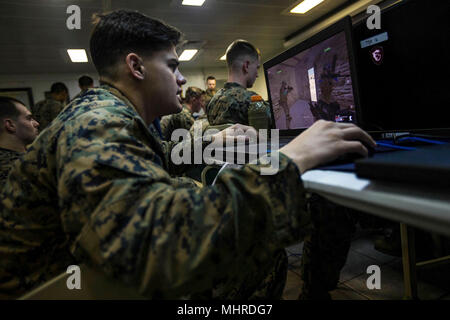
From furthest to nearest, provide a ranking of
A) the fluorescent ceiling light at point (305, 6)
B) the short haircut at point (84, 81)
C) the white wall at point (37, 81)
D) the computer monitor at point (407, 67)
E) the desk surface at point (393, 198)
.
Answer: the white wall at point (37, 81) → the fluorescent ceiling light at point (305, 6) → the short haircut at point (84, 81) → the computer monitor at point (407, 67) → the desk surface at point (393, 198)

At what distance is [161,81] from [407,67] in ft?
2.24

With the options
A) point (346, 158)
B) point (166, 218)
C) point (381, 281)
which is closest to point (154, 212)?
point (166, 218)

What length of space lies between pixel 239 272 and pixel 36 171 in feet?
1.46

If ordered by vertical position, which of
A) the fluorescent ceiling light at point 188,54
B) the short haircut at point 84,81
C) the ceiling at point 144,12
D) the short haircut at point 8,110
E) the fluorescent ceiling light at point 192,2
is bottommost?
the short haircut at point 8,110

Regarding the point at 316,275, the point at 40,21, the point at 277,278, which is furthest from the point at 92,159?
the point at 40,21

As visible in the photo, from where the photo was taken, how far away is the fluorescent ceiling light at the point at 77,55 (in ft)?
17.3

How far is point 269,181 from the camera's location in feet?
1.34

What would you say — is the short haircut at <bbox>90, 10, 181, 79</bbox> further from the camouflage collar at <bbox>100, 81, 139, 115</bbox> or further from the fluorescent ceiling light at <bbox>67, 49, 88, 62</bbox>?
the fluorescent ceiling light at <bbox>67, 49, 88, 62</bbox>

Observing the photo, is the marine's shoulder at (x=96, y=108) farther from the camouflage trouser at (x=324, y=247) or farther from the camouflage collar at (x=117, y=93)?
the camouflage trouser at (x=324, y=247)

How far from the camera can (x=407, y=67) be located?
2.37 ft

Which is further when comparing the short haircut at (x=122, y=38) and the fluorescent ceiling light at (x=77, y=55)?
the fluorescent ceiling light at (x=77, y=55)

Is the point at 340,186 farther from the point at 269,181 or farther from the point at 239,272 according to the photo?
the point at 239,272

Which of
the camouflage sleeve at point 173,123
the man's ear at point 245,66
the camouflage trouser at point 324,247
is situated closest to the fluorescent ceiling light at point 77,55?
the camouflage sleeve at point 173,123

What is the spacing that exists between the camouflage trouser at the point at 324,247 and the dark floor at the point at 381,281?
31cm
